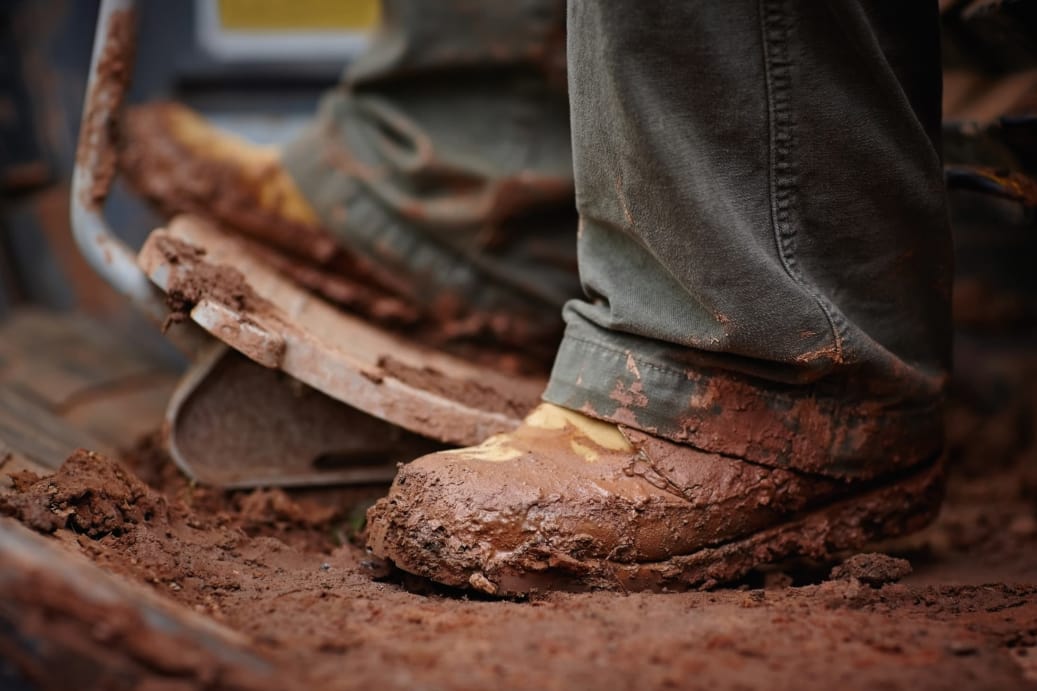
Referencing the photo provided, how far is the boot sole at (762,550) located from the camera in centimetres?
94

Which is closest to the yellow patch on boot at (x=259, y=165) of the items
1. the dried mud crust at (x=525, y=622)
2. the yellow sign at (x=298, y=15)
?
the dried mud crust at (x=525, y=622)

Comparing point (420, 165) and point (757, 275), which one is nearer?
point (757, 275)

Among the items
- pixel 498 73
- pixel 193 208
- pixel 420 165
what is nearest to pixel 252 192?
pixel 193 208

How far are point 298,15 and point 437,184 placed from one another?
51.6 inches

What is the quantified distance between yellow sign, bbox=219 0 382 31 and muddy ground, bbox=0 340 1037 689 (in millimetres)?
1691

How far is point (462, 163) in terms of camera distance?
150 cm

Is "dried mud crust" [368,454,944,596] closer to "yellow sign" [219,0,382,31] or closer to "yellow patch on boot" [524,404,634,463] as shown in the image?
"yellow patch on boot" [524,404,634,463]

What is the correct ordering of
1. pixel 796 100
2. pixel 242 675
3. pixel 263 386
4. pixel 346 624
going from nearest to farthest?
pixel 242 675 < pixel 346 624 < pixel 796 100 < pixel 263 386

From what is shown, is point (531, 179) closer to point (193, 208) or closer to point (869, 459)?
point (193, 208)

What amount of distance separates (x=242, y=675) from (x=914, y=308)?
2.64 feet

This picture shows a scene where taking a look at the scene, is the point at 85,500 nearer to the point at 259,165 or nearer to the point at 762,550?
the point at 762,550

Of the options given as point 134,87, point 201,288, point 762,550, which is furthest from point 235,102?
point 762,550

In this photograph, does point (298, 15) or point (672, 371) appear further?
point (298, 15)

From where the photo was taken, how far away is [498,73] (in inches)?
59.1
